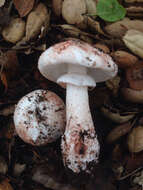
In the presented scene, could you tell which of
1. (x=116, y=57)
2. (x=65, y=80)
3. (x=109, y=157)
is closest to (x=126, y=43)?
(x=116, y=57)

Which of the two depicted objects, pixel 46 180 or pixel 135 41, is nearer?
pixel 46 180

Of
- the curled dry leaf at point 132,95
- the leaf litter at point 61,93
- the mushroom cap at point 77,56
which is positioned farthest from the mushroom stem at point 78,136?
the curled dry leaf at point 132,95

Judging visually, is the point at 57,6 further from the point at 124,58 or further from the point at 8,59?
the point at 124,58

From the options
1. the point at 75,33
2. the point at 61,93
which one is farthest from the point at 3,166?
the point at 75,33

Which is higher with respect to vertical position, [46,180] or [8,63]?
[8,63]

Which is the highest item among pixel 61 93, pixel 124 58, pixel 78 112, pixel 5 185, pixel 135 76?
pixel 124 58

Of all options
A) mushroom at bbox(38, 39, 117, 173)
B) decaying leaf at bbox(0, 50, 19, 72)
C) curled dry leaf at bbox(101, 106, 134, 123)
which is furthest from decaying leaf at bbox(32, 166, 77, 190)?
decaying leaf at bbox(0, 50, 19, 72)

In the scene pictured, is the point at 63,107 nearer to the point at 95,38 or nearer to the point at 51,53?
the point at 51,53

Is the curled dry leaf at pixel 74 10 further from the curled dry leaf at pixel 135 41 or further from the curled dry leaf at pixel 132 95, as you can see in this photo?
the curled dry leaf at pixel 132 95
